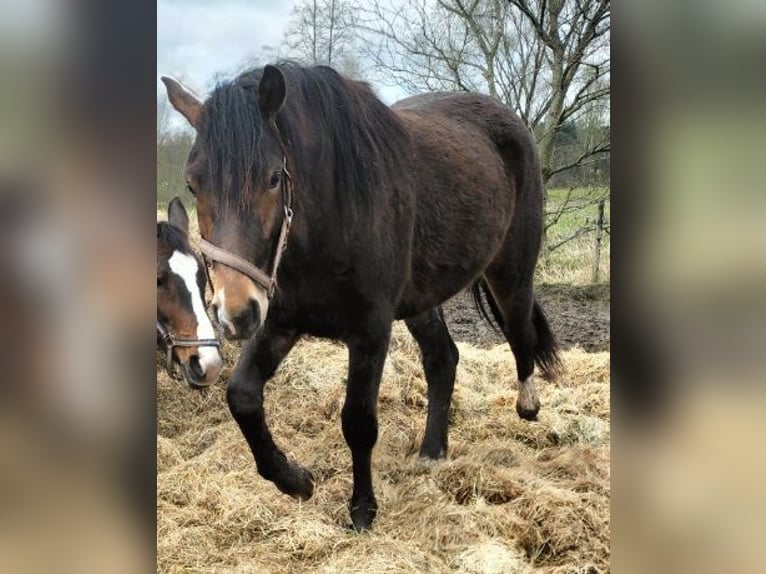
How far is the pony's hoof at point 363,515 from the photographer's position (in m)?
1.92

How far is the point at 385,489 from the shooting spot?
2088mm

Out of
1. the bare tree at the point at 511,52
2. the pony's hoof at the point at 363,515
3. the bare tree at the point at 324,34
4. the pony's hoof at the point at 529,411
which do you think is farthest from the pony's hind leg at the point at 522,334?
the bare tree at the point at 324,34

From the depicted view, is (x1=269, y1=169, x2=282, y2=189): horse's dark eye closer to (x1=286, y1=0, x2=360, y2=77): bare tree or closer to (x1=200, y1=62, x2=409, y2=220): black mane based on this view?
(x1=200, y1=62, x2=409, y2=220): black mane

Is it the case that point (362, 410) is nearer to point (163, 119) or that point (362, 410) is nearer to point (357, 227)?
point (357, 227)

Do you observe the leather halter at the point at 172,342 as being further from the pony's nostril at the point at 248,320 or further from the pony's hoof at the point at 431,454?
the pony's hoof at the point at 431,454

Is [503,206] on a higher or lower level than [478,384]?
higher

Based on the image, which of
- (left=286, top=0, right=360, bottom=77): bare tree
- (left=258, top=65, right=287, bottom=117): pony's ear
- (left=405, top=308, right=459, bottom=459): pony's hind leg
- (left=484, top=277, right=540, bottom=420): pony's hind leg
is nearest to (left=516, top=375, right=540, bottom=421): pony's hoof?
(left=484, top=277, right=540, bottom=420): pony's hind leg

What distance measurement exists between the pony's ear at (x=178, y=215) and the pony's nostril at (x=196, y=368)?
31cm

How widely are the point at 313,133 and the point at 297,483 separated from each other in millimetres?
977

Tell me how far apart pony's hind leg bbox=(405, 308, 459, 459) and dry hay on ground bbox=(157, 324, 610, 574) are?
0.19ft
